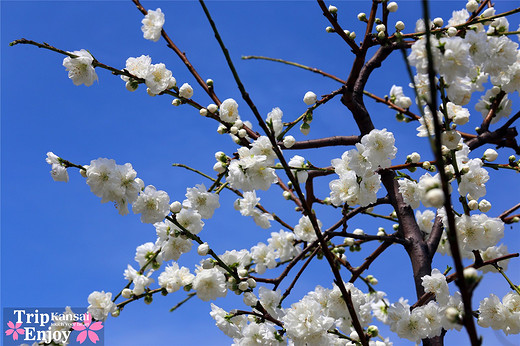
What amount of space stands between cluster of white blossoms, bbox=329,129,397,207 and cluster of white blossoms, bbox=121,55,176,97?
0.82 metres

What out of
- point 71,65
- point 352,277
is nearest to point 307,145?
point 352,277

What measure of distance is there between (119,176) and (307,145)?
998mm

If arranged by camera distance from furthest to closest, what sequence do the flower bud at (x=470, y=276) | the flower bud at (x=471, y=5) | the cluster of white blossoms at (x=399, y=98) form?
1. the cluster of white blossoms at (x=399, y=98)
2. the flower bud at (x=471, y=5)
3. the flower bud at (x=470, y=276)

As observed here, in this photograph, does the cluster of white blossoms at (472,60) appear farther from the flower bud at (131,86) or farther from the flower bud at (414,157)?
the flower bud at (131,86)

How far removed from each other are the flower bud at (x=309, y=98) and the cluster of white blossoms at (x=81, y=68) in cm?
92

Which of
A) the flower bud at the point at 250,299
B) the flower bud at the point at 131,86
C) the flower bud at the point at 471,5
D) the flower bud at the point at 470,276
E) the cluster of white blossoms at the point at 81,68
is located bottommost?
the flower bud at the point at 470,276

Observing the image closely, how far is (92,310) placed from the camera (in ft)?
6.49

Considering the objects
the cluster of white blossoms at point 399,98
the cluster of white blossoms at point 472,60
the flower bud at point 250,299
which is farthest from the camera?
the cluster of white blossoms at point 399,98

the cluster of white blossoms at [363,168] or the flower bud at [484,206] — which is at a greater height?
the cluster of white blossoms at [363,168]

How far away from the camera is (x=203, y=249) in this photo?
1.78 meters

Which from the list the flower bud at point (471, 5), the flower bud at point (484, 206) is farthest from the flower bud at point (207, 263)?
the flower bud at point (471, 5)

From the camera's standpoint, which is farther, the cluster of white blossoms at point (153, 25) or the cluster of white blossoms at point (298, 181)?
the cluster of white blossoms at point (153, 25)

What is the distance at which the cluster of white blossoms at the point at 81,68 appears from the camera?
1.87 metres

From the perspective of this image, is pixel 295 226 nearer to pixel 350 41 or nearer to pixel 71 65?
pixel 350 41
